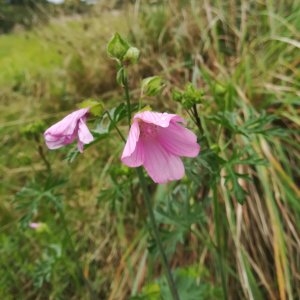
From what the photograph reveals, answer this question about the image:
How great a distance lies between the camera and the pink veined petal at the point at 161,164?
896 mm

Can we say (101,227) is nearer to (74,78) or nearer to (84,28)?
(74,78)

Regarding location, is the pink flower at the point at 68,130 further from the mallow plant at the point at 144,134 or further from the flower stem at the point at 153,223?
the flower stem at the point at 153,223

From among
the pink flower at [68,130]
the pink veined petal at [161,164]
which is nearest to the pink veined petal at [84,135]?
the pink flower at [68,130]

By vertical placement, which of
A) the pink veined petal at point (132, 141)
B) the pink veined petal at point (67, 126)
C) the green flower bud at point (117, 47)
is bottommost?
the pink veined petal at point (132, 141)

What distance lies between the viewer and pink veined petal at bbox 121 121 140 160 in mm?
807

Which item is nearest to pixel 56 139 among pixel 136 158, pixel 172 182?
pixel 136 158

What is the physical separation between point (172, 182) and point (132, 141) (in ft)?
2.92

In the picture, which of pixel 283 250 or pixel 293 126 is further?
pixel 293 126

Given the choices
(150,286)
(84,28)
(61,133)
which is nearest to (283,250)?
(150,286)

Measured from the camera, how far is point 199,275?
4.85 feet

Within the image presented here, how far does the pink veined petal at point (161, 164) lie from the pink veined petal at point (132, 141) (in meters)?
0.08

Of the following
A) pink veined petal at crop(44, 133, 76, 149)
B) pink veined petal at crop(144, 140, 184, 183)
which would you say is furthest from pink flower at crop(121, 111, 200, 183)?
pink veined petal at crop(44, 133, 76, 149)

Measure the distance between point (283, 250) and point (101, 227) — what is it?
0.63 meters

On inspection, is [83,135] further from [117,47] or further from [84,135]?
[117,47]
